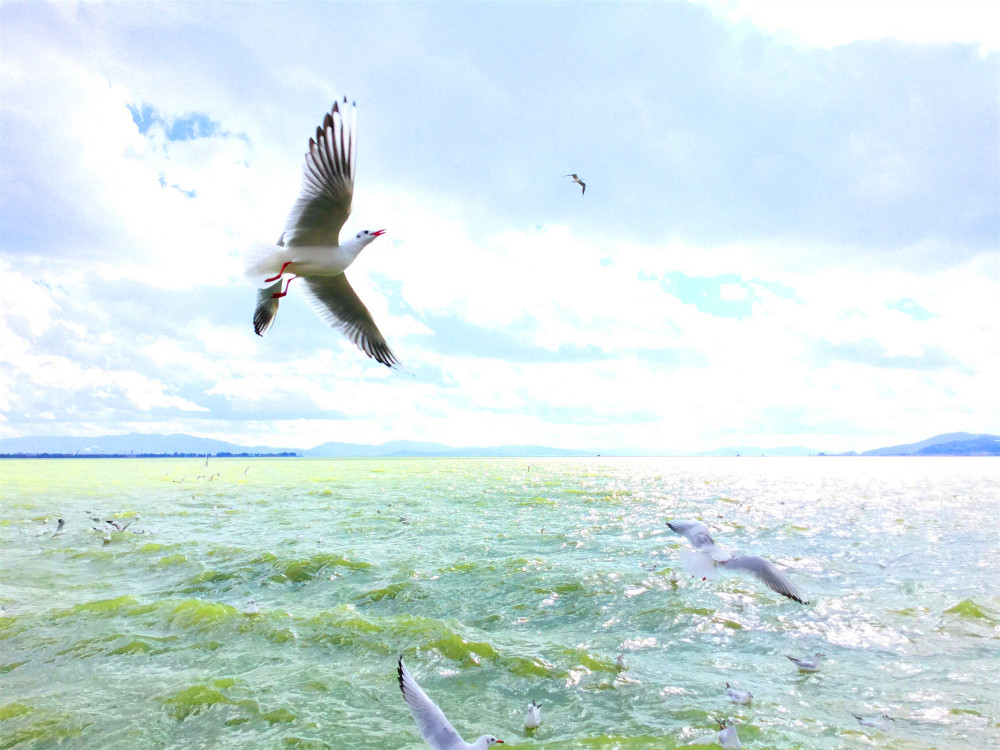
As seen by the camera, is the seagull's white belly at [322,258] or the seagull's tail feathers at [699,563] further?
the seagull's tail feathers at [699,563]

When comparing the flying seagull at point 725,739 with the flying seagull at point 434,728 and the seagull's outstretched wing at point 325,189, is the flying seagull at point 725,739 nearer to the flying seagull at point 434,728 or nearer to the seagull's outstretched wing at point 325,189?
the flying seagull at point 434,728

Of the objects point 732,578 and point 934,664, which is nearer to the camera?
point 934,664

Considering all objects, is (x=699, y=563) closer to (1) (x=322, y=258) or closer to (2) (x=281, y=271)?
(1) (x=322, y=258)

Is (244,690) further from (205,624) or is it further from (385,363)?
(385,363)

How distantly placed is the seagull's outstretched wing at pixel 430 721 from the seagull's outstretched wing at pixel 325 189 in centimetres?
371

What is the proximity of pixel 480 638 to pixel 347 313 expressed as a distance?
520 centimetres

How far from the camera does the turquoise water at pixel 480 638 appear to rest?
6.34 metres

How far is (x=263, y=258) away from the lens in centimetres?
484

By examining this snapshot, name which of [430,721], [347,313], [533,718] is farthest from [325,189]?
[533,718]

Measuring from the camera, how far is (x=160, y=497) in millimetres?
28766

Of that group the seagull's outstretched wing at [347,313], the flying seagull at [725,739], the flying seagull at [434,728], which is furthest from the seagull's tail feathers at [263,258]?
the flying seagull at [725,739]

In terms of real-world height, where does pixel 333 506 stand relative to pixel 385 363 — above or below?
below

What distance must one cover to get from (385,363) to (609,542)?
38.1ft

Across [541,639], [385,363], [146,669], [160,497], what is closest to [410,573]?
[541,639]
